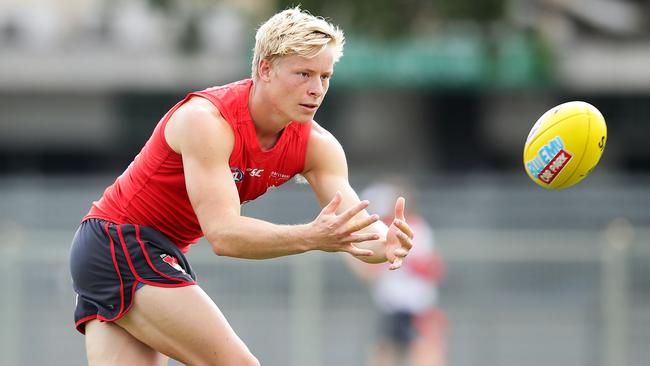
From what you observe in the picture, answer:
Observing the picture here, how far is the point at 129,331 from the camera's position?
530 cm

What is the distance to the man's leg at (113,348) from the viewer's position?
5332 mm

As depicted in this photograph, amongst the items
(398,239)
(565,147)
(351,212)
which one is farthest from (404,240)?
(565,147)

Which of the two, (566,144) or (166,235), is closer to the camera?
(166,235)

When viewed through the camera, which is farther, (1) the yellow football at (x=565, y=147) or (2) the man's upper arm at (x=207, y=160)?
(1) the yellow football at (x=565, y=147)

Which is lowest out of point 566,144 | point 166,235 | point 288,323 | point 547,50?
point 288,323

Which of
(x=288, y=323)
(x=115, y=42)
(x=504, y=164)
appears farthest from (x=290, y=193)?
(x=504, y=164)

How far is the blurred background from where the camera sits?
11453mm

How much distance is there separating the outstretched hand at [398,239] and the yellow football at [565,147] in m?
1.04

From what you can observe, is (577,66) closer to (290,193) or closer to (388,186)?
(290,193)

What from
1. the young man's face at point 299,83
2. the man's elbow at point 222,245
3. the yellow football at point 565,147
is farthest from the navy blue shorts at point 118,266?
the yellow football at point 565,147

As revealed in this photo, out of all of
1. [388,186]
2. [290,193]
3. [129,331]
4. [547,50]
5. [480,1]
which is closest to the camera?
[129,331]

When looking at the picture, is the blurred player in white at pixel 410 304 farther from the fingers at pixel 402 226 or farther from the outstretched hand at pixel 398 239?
the fingers at pixel 402 226

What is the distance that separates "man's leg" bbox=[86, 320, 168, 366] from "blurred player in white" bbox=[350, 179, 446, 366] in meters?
→ 6.03

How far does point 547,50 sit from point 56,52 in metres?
11.9
